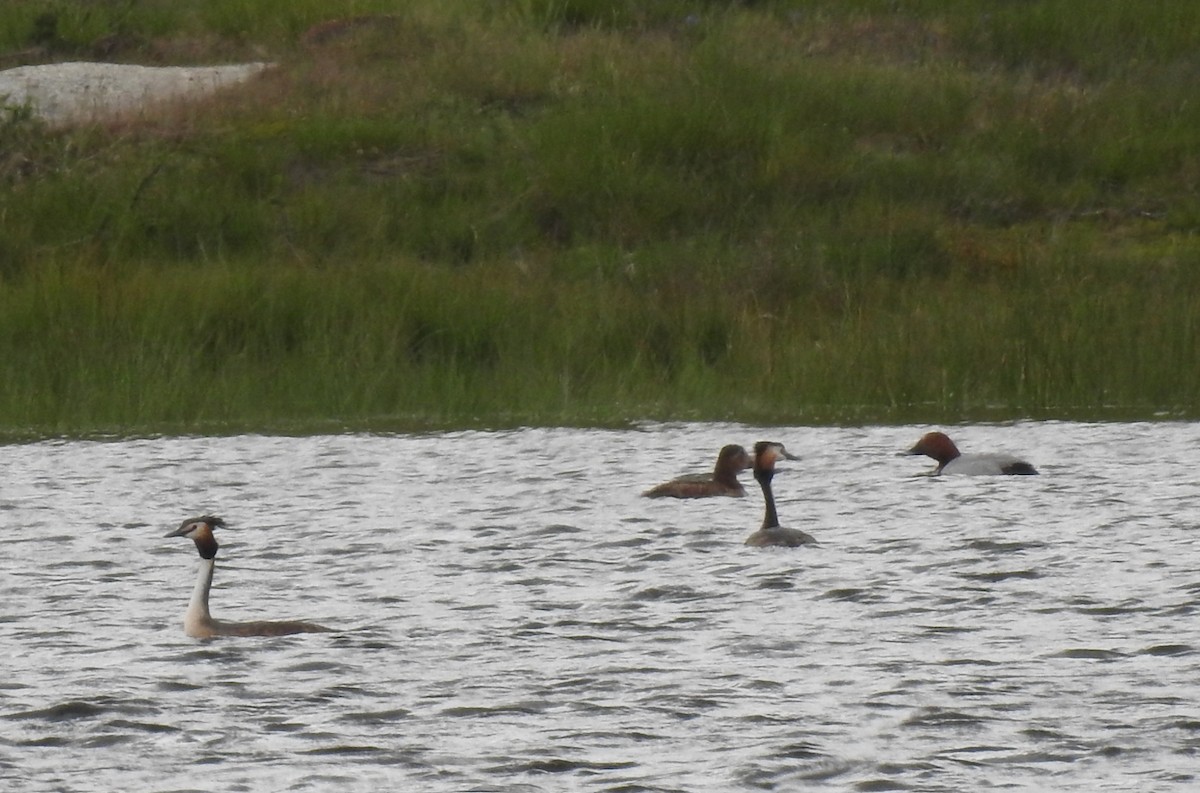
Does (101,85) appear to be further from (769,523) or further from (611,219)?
(769,523)

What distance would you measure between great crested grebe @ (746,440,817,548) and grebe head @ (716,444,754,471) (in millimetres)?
1111

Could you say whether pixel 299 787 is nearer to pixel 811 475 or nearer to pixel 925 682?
pixel 925 682

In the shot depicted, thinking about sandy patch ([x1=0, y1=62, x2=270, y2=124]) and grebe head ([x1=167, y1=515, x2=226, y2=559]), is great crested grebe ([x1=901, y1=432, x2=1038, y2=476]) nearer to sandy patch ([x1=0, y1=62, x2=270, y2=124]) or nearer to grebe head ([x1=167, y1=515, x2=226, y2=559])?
grebe head ([x1=167, y1=515, x2=226, y2=559])

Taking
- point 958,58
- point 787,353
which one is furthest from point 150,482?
point 958,58

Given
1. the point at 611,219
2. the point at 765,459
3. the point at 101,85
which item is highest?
the point at 101,85

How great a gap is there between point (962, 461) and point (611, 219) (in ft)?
29.7

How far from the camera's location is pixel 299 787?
5.97 m

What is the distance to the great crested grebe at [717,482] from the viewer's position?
1105cm

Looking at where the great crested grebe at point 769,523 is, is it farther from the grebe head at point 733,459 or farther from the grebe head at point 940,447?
the grebe head at point 940,447

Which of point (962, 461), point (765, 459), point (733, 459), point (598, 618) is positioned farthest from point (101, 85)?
point (598, 618)

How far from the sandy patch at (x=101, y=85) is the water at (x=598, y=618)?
36.2ft

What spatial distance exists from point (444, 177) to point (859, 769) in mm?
15833

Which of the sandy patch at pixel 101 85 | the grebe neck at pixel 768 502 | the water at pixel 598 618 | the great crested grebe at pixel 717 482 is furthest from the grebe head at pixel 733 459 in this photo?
the sandy patch at pixel 101 85

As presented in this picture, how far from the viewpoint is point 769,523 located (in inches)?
387
